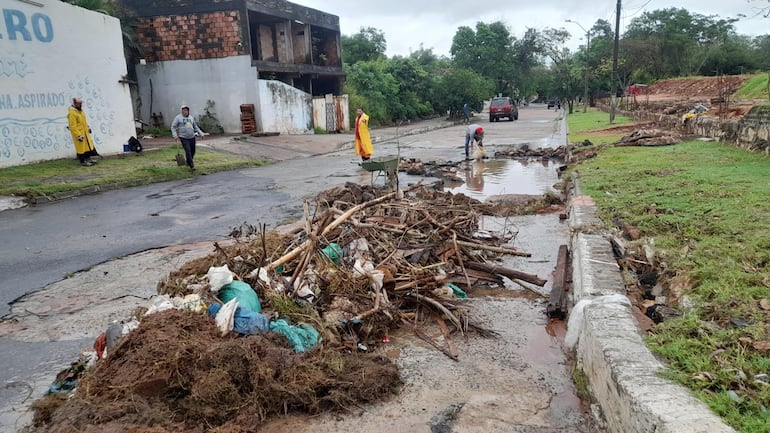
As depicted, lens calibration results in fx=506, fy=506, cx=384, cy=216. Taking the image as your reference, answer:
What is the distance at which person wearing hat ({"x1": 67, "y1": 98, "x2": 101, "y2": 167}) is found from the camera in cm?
1406

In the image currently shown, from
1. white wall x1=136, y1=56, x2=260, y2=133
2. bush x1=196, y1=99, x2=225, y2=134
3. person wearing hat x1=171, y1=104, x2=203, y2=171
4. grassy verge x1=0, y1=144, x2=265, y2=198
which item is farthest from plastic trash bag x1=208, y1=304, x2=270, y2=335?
bush x1=196, y1=99, x2=225, y2=134

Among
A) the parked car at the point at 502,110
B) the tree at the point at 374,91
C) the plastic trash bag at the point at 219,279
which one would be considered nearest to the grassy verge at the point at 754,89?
the parked car at the point at 502,110

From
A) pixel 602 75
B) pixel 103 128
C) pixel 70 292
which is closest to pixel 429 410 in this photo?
pixel 70 292

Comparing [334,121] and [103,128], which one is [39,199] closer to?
[103,128]

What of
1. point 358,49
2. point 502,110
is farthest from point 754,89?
point 358,49

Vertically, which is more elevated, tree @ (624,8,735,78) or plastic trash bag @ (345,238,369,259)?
tree @ (624,8,735,78)

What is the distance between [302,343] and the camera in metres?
3.83

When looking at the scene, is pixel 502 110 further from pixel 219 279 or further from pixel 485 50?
pixel 219 279

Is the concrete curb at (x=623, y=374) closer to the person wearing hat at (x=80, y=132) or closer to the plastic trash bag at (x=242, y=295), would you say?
the plastic trash bag at (x=242, y=295)

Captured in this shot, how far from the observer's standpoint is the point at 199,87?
26.1 meters

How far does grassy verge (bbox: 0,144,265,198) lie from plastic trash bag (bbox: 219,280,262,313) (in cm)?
929

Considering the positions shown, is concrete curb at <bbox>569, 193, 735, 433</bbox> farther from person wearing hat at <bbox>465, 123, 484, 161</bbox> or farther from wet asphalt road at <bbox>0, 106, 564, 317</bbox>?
person wearing hat at <bbox>465, 123, 484, 161</bbox>

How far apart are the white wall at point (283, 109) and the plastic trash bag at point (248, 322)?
23076 millimetres

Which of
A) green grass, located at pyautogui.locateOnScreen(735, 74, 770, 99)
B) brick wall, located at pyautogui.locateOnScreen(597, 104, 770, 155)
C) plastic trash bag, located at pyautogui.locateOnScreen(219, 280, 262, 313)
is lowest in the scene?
plastic trash bag, located at pyautogui.locateOnScreen(219, 280, 262, 313)
